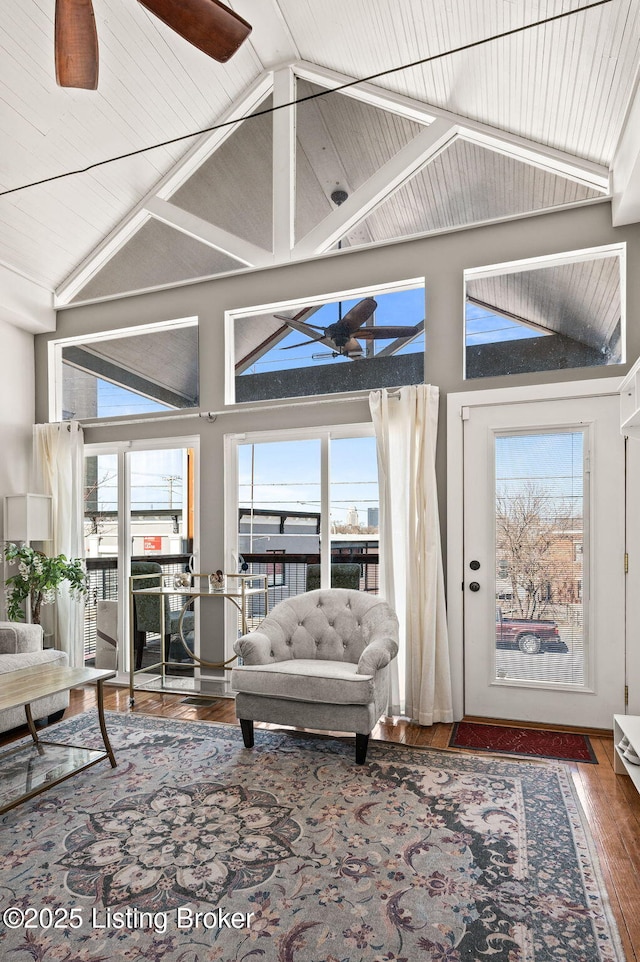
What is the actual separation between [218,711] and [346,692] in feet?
4.65

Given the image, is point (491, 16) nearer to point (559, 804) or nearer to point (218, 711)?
point (559, 804)

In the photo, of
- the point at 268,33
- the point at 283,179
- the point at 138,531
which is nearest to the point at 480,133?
the point at 283,179

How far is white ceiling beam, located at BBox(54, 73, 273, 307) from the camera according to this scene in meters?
4.62

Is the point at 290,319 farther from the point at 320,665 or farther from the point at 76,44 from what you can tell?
the point at 320,665

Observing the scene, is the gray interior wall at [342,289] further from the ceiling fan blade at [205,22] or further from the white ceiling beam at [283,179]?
the ceiling fan blade at [205,22]

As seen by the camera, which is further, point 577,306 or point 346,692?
point 577,306

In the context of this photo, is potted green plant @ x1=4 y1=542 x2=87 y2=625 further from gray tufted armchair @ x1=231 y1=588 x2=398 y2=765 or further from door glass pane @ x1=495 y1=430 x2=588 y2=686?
door glass pane @ x1=495 y1=430 x2=588 y2=686

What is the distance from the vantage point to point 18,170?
431cm

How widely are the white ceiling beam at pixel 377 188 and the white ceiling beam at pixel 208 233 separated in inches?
14.0

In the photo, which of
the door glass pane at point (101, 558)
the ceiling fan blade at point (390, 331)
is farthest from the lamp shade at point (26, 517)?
the ceiling fan blade at point (390, 331)

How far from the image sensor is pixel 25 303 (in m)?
5.13

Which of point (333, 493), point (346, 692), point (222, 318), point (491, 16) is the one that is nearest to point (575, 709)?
point (346, 692)

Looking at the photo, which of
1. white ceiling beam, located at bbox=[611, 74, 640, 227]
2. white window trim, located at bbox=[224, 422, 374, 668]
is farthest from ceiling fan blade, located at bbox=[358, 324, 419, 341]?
white ceiling beam, located at bbox=[611, 74, 640, 227]

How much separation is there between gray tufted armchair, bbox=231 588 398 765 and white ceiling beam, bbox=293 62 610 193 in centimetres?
307
